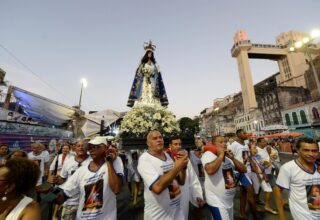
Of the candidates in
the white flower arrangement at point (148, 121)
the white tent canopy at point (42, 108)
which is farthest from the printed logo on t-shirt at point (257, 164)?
the white tent canopy at point (42, 108)

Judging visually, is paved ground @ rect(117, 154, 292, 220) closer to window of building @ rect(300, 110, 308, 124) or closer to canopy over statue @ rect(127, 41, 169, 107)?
canopy over statue @ rect(127, 41, 169, 107)

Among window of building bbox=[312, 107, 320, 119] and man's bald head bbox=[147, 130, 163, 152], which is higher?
window of building bbox=[312, 107, 320, 119]

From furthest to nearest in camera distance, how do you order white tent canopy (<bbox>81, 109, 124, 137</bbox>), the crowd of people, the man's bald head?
white tent canopy (<bbox>81, 109, 124, 137</bbox>) < the man's bald head < the crowd of people

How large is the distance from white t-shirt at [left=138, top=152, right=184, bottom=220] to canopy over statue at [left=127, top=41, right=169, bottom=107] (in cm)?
615

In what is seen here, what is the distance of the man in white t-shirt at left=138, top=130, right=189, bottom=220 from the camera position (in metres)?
2.16

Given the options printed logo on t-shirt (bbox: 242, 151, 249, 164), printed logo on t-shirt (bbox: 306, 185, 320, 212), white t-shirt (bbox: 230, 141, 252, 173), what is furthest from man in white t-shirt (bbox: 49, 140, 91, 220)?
printed logo on t-shirt (bbox: 242, 151, 249, 164)

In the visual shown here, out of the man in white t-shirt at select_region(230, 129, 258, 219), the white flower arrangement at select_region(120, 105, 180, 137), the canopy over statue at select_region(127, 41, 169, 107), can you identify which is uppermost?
the canopy over statue at select_region(127, 41, 169, 107)

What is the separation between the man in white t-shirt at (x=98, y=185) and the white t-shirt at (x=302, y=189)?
2.65 meters

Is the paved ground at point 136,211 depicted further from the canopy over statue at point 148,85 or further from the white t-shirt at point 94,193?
the canopy over statue at point 148,85

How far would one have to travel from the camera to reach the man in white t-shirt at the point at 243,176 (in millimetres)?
4561

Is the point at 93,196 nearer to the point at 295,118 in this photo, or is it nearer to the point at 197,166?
the point at 197,166

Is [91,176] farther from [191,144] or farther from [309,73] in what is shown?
[309,73]

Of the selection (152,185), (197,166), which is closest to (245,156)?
(197,166)

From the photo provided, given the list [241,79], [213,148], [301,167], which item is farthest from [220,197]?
[241,79]
